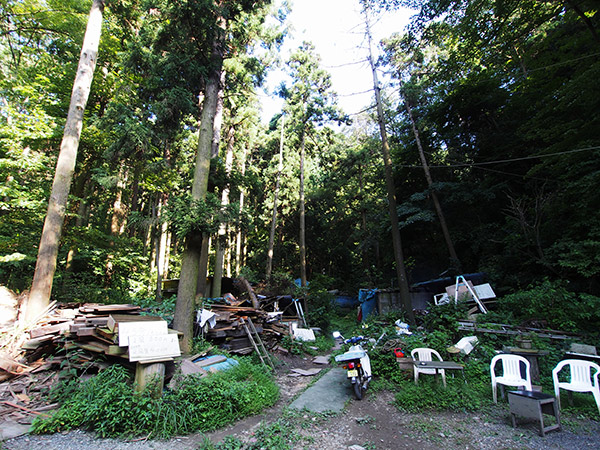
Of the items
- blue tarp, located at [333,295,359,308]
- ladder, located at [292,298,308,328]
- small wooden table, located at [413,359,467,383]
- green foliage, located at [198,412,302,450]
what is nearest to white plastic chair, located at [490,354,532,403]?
small wooden table, located at [413,359,467,383]

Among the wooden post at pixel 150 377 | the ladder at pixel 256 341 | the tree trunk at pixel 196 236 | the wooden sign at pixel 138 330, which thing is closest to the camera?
the wooden post at pixel 150 377

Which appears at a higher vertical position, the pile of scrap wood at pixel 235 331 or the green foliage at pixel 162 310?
the green foliage at pixel 162 310

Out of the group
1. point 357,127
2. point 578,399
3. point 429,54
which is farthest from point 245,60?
point 357,127

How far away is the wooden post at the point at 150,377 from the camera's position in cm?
389

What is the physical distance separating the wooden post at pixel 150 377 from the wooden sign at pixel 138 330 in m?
0.48

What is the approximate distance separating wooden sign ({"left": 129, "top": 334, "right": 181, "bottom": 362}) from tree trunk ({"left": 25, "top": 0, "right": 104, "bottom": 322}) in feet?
12.3

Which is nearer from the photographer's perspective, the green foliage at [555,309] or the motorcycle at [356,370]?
the motorcycle at [356,370]

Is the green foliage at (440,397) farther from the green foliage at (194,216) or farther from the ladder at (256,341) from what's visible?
the green foliage at (194,216)

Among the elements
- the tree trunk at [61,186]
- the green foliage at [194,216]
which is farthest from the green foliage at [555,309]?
the tree trunk at [61,186]

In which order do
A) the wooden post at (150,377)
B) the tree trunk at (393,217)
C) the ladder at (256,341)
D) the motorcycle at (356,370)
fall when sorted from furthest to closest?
1. the tree trunk at (393,217)
2. the ladder at (256,341)
3. the motorcycle at (356,370)
4. the wooden post at (150,377)

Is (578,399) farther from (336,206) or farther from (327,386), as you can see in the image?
(336,206)

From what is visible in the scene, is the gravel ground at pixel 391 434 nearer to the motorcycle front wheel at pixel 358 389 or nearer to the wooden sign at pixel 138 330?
the motorcycle front wheel at pixel 358 389

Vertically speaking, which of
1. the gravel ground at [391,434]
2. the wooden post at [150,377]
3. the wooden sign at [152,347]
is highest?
the wooden sign at [152,347]

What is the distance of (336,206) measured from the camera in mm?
22594
